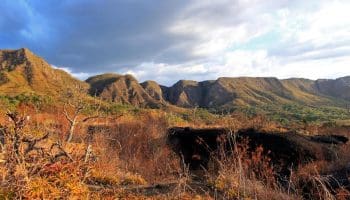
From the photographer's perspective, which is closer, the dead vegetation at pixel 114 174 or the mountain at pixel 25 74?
the dead vegetation at pixel 114 174

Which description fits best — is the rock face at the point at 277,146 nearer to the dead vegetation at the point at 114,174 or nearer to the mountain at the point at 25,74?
the dead vegetation at the point at 114,174

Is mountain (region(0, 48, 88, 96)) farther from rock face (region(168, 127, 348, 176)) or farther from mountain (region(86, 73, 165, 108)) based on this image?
rock face (region(168, 127, 348, 176))

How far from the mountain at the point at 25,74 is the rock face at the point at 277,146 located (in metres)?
58.2

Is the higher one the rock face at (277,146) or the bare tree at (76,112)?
the bare tree at (76,112)

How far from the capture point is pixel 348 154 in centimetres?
1748

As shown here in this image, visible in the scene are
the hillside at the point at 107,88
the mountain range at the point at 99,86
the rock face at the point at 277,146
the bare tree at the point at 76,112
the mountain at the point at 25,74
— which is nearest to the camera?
the bare tree at the point at 76,112

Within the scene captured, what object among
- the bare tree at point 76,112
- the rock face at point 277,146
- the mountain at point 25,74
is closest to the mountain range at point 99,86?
the mountain at point 25,74

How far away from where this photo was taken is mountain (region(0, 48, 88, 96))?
284 ft

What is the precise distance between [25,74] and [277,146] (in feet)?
293

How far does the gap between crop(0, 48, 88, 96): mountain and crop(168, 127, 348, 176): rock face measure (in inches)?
2293

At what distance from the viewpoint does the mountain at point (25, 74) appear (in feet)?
284

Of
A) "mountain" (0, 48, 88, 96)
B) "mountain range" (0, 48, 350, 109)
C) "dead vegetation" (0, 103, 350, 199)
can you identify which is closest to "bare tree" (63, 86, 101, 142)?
"dead vegetation" (0, 103, 350, 199)

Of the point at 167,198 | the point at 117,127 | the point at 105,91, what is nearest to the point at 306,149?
the point at 117,127

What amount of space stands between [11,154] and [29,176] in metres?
0.41
